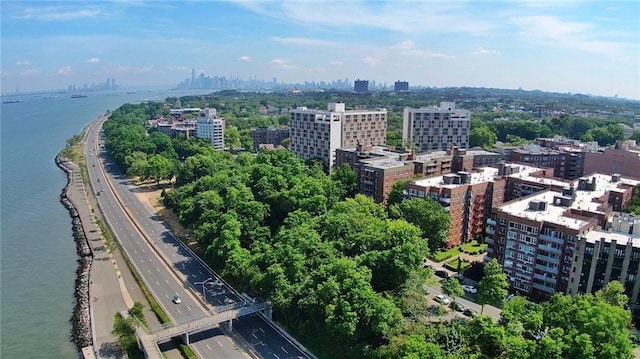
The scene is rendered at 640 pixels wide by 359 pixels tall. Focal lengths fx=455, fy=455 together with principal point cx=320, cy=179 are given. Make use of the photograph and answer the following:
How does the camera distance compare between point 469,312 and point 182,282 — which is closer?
point 469,312

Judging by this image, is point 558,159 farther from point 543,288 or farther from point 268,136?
point 268,136

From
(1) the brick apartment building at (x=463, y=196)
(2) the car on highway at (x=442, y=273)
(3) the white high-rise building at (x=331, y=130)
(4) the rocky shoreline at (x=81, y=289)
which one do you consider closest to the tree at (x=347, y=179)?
(1) the brick apartment building at (x=463, y=196)

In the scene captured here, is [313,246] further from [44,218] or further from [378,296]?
[44,218]

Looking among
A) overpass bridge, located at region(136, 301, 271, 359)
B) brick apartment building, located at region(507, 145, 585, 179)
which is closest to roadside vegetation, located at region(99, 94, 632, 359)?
overpass bridge, located at region(136, 301, 271, 359)

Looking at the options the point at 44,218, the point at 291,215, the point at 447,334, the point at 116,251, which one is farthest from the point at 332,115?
the point at 447,334

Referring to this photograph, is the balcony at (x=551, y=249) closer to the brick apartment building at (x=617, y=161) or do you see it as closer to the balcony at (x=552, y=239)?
the balcony at (x=552, y=239)

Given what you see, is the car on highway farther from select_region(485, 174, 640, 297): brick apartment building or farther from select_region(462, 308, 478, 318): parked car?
select_region(462, 308, 478, 318): parked car

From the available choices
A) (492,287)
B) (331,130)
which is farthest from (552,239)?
(331,130)
